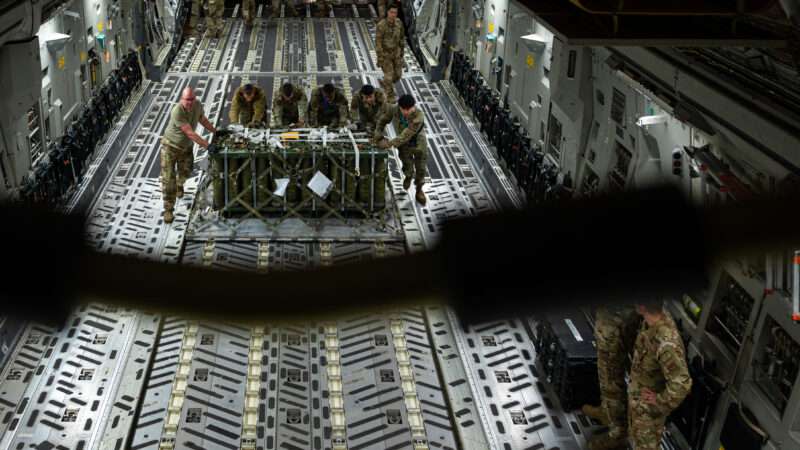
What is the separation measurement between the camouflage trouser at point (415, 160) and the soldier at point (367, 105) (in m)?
0.56

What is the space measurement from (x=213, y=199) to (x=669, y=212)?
33.5 ft

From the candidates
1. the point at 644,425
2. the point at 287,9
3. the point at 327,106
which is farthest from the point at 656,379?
the point at 287,9

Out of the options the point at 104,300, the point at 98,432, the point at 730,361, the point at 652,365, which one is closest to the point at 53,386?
the point at 98,432

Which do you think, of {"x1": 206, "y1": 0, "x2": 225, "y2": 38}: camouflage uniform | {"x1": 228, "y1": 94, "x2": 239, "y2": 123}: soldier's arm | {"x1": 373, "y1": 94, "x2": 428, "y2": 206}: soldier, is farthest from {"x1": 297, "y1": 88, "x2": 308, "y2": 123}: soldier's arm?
{"x1": 206, "y1": 0, "x2": 225, "y2": 38}: camouflage uniform

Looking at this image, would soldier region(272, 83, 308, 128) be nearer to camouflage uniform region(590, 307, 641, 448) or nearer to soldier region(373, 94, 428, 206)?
soldier region(373, 94, 428, 206)

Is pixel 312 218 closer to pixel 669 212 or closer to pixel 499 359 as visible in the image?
pixel 499 359

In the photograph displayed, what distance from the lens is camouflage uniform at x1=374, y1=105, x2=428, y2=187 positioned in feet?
35.3

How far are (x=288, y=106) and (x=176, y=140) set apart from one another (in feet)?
6.04

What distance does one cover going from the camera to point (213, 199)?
10.6 m

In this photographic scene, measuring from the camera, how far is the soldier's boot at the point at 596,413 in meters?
7.07

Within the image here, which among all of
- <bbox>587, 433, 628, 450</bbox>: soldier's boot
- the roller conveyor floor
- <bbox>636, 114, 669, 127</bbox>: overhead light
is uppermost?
<bbox>636, 114, 669, 127</bbox>: overhead light

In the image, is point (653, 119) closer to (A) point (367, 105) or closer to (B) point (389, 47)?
(A) point (367, 105)

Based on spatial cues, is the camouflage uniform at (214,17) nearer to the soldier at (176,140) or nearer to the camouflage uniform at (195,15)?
the camouflage uniform at (195,15)

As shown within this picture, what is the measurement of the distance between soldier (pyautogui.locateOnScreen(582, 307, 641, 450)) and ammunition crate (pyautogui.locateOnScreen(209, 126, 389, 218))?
13.5ft
